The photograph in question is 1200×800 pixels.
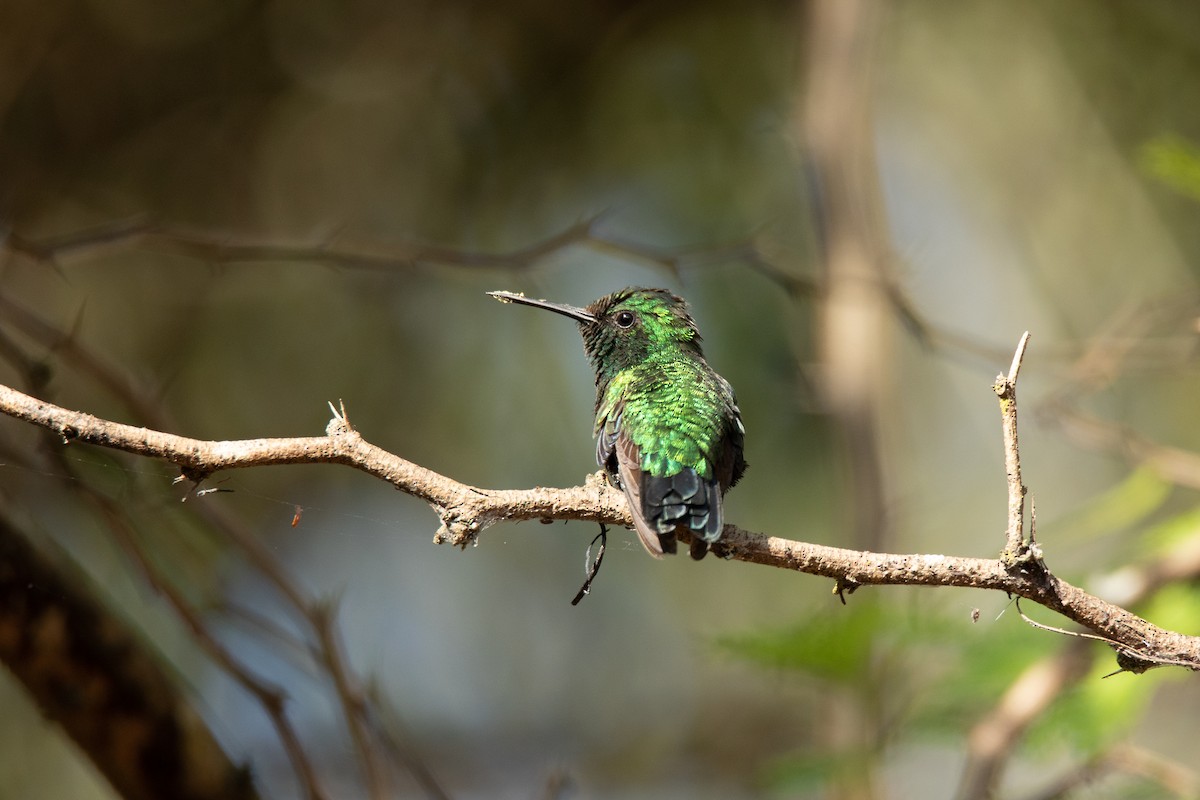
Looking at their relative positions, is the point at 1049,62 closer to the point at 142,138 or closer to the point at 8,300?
the point at 142,138

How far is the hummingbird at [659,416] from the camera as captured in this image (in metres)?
2.52

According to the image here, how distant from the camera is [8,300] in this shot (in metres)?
3.34

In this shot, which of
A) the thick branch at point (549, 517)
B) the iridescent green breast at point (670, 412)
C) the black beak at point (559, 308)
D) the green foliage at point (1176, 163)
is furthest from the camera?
the green foliage at point (1176, 163)

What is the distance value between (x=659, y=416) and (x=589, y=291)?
309 centimetres

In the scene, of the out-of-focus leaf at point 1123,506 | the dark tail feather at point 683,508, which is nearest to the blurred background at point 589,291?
the out-of-focus leaf at point 1123,506

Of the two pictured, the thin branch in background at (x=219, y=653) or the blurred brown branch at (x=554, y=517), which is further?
the thin branch in background at (x=219, y=653)

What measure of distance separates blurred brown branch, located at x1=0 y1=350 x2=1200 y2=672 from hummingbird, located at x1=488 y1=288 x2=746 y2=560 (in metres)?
0.32

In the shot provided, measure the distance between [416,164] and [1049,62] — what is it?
4734 mm

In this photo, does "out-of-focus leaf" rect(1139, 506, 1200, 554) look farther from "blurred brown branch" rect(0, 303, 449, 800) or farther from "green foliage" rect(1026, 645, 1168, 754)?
"blurred brown branch" rect(0, 303, 449, 800)

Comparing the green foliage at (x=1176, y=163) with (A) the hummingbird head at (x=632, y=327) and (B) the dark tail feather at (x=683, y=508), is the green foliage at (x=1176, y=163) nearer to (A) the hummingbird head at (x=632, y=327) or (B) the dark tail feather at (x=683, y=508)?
(A) the hummingbird head at (x=632, y=327)

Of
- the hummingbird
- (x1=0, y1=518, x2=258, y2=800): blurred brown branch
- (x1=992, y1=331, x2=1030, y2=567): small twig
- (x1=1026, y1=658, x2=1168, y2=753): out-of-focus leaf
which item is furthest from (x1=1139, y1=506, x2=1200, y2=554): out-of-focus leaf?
(x1=0, y1=518, x2=258, y2=800): blurred brown branch

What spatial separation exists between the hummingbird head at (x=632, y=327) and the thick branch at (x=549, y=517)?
145 cm

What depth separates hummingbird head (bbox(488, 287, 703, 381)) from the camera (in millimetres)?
3588

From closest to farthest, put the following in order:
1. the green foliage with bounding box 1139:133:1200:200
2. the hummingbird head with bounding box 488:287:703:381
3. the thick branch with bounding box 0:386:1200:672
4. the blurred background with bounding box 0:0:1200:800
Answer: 1. the thick branch with bounding box 0:386:1200:672
2. the green foliage with bounding box 1139:133:1200:200
3. the hummingbird head with bounding box 488:287:703:381
4. the blurred background with bounding box 0:0:1200:800
